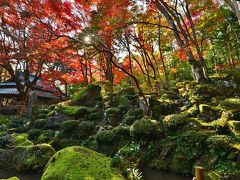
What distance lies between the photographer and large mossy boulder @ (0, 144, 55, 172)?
9.34 metres

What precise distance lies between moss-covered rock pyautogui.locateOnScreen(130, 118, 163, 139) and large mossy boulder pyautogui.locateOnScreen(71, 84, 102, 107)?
737 cm

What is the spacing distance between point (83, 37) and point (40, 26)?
7.98 meters

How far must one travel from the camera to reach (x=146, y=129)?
9.71 m

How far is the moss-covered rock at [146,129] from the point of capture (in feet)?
31.9

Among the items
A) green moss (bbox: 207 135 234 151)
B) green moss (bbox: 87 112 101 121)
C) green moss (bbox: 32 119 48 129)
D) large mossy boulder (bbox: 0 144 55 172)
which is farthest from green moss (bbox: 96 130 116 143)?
green moss (bbox: 32 119 48 129)

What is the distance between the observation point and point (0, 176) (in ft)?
30.3

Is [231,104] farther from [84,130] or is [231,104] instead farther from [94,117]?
[94,117]

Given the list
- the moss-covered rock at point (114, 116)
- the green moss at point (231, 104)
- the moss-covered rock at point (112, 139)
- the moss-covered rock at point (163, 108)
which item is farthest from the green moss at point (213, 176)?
the moss-covered rock at point (114, 116)

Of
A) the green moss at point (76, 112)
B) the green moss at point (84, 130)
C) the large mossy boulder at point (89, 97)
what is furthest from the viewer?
the large mossy boulder at point (89, 97)

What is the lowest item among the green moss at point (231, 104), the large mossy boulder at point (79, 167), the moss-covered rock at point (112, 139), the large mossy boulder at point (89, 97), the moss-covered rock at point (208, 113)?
the moss-covered rock at point (112, 139)

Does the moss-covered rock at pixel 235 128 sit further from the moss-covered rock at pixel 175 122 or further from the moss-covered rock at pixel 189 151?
the moss-covered rock at pixel 175 122

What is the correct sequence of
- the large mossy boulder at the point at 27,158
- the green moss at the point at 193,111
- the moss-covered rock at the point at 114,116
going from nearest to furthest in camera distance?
the large mossy boulder at the point at 27,158
the green moss at the point at 193,111
the moss-covered rock at the point at 114,116

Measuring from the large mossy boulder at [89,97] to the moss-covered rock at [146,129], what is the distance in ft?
24.2

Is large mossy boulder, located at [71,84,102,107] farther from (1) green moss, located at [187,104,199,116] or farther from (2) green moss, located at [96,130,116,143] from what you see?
(1) green moss, located at [187,104,199,116]
